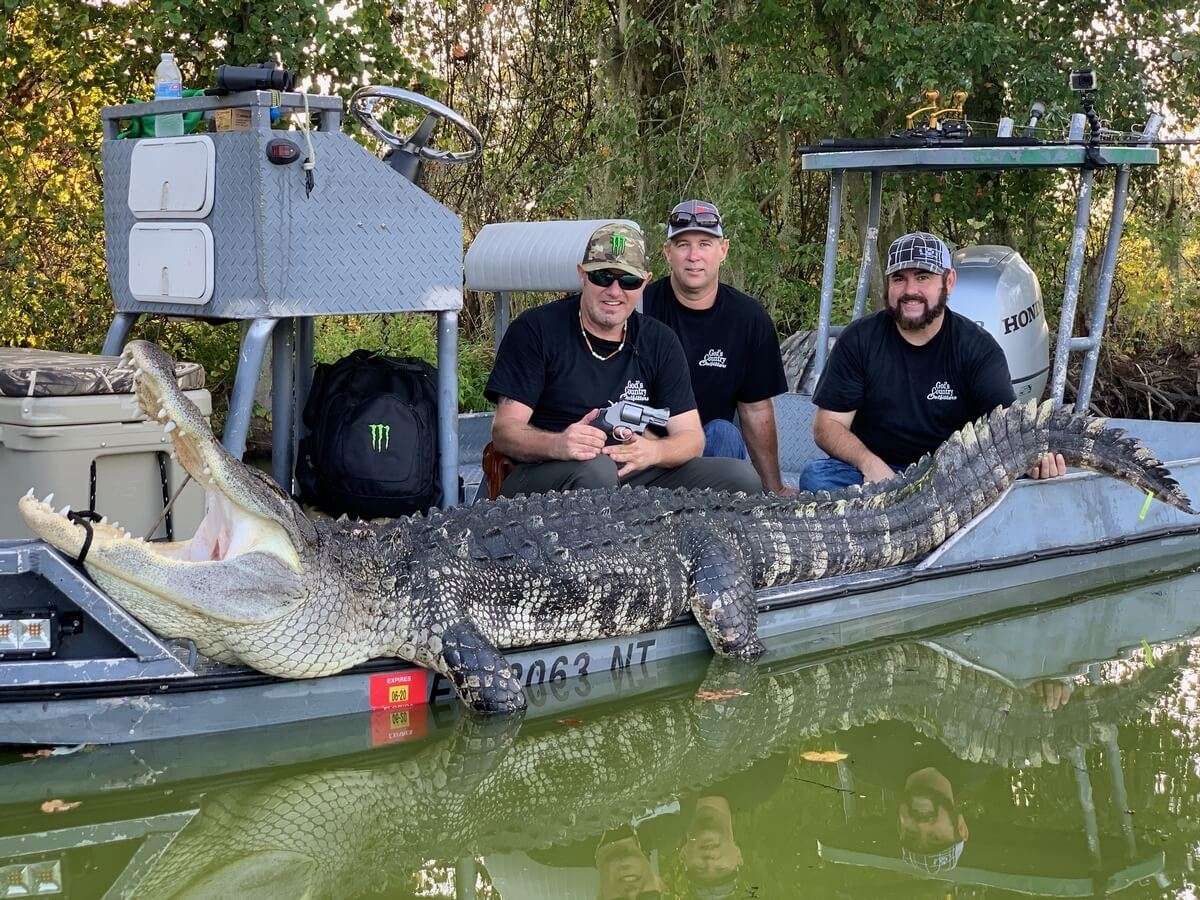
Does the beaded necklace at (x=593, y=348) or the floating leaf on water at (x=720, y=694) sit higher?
the beaded necklace at (x=593, y=348)

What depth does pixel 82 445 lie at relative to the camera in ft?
12.0

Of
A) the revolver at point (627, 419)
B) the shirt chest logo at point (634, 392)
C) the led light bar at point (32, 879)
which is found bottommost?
the led light bar at point (32, 879)

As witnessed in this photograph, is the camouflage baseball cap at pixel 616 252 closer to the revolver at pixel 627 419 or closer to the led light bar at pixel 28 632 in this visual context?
the revolver at pixel 627 419

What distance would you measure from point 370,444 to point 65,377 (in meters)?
1.11

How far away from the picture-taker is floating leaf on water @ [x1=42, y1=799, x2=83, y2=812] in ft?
9.79

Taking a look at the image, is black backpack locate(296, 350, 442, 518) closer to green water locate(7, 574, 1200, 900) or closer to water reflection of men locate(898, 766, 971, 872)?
green water locate(7, 574, 1200, 900)

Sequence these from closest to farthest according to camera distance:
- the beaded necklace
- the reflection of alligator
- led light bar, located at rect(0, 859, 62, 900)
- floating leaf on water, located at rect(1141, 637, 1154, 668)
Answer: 1. led light bar, located at rect(0, 859, 62, 900)
2. the reflection of alligator
3. floating leaf on water, located at rect(1141, 637, 1154, 668)
4. the beaded necklace

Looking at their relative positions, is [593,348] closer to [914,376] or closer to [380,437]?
[380,437]

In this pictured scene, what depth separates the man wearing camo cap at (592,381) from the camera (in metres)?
4.52

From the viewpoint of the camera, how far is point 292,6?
6145 millimetres

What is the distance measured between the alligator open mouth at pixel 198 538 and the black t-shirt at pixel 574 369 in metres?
1.27

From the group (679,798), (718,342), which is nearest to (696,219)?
(718,342)

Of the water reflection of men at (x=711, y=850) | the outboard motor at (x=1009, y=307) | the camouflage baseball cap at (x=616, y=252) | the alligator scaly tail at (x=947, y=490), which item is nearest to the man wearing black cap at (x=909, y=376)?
the alligator scaly tail at (x=947, y=490)

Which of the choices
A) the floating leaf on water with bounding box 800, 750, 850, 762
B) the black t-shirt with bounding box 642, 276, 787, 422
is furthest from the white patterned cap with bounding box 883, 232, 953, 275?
the floating leaf on water with bounding box 800, 750, 850, 762
